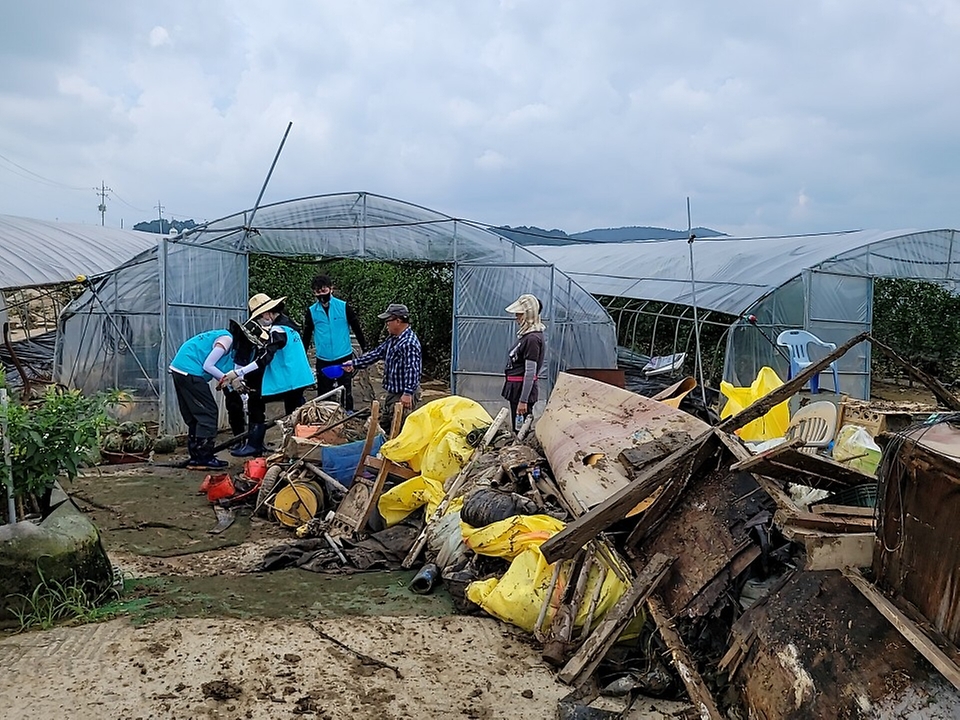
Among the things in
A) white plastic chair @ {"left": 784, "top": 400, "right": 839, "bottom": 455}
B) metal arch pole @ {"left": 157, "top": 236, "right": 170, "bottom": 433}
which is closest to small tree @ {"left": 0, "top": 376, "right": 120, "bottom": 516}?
white plastic chair @ {"left": 784, "top": 400, "right": 839, "bottom": 455}

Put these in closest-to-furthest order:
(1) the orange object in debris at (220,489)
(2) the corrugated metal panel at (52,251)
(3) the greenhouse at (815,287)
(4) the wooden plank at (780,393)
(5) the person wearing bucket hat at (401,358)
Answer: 1. (4) the wooden plank at (780,393)
2. (1) the orange object in debris at (220,489)
3. (5) the person wearing bucket hat at (401,358)
4. (3) the greenhouse at (815,287)
5. (2) the corrugated metal panel at (52,251)

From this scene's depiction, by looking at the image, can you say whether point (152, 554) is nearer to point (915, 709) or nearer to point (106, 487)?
point (106, 487)

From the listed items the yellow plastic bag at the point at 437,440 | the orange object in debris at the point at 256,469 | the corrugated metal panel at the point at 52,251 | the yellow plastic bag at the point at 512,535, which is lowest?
the orange object in debris at the point at 256,469

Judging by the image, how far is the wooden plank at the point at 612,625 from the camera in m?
3.79

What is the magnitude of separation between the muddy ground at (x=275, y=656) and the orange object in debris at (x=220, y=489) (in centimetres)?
141

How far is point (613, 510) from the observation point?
4.05 meters

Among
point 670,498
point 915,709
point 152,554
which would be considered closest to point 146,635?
point 152,554

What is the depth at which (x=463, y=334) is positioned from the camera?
1131cm

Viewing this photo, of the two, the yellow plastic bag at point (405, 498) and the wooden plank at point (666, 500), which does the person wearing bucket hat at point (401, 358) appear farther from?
the wooden plank at point (666, 500)

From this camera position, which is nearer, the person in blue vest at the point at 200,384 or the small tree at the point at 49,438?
the small tree at the point at 49,438

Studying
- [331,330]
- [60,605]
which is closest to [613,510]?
[60,605]

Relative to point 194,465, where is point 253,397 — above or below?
above

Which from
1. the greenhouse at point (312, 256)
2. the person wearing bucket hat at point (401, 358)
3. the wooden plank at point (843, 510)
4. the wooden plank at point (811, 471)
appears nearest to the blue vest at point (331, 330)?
the greenhouse at point (312, 256)

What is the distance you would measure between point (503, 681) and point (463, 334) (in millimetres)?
7739
